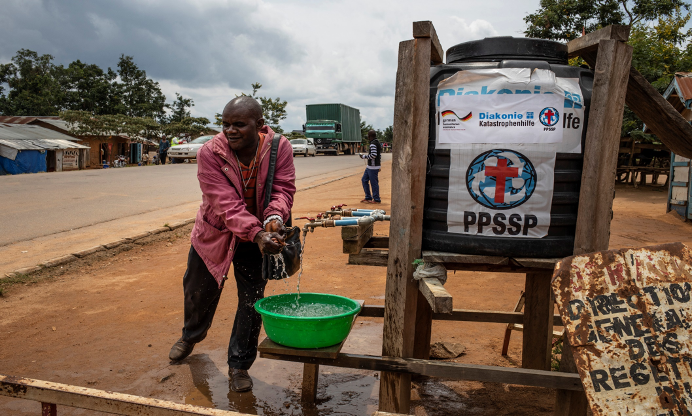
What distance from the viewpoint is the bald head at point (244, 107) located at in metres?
2.78

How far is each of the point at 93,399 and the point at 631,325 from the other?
195 cm

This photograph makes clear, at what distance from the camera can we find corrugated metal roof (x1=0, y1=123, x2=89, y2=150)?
21953 mm

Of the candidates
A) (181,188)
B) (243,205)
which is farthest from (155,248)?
(181,188)

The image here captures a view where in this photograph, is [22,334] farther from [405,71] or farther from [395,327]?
[405,71]

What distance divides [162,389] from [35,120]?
1351 inches

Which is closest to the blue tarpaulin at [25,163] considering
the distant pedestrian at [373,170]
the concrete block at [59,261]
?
the distant pedestrian at [373,170]

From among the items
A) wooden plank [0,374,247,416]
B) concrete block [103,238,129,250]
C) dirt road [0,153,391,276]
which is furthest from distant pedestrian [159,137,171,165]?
wooden plank [0,374,247,416]

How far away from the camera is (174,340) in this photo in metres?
3.90

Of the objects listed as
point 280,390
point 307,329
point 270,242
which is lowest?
point 280,390

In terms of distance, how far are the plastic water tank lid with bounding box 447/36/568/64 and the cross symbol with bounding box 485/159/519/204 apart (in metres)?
0.52

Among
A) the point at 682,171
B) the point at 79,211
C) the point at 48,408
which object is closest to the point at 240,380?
the point at 48,408

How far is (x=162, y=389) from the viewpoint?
3090 millimetres

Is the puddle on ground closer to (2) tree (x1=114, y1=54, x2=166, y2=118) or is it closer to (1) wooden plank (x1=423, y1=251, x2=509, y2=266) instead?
(1) wooden plank (x1=423, y1=251, x2=509, y2=266)

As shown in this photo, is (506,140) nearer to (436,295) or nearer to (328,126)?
(436,295)
